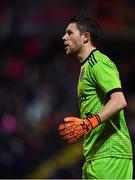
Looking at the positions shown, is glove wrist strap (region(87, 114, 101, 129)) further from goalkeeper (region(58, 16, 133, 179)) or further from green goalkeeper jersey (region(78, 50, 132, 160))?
green goalkeeper jersey (region(78, 50, 132, 160))

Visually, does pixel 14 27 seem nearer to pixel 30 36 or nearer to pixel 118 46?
pixel 30 36

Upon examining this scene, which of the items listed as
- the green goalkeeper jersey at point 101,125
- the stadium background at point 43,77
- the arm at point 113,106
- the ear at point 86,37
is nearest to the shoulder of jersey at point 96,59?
the green goalkeeper jersey at point 101,125

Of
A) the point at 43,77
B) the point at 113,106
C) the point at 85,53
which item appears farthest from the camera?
the point at 43,77

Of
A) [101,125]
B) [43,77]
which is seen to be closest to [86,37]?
[101,125]

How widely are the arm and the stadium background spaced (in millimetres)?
4767

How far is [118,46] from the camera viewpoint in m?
14.9

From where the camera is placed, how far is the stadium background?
33.9 feet

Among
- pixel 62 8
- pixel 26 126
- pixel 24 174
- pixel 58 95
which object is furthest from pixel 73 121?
pixel 62 8

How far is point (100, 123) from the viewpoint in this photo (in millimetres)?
5145

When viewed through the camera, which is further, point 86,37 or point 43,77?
point 43,77

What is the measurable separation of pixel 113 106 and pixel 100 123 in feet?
0.57

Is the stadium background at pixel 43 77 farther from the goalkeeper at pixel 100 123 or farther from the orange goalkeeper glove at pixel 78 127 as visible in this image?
the orange goalkeeper glove at pixel 78 127

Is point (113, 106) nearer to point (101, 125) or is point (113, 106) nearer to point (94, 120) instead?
point (94, 120)

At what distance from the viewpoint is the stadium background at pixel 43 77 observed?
10336 mm
